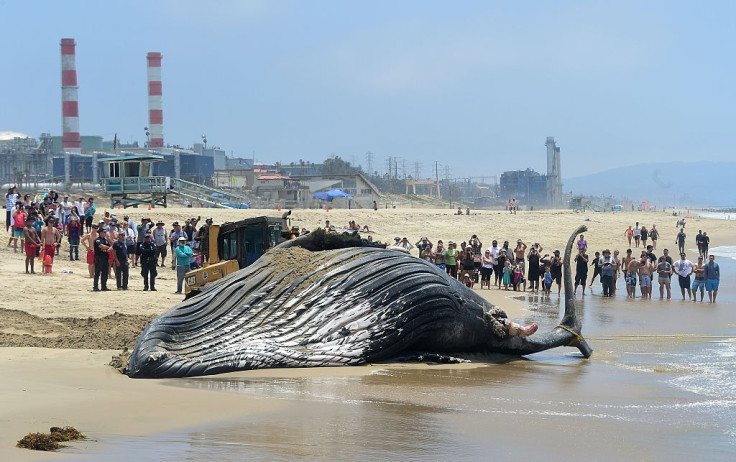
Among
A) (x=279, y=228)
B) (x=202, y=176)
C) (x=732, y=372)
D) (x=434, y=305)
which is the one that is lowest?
(x=732, y=372)

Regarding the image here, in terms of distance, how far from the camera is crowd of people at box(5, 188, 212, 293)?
20797 mm

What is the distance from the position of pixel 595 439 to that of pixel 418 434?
151 cm

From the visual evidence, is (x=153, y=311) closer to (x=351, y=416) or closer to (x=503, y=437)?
(x=351, y=416)

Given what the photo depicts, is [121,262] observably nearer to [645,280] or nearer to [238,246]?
[238,246]

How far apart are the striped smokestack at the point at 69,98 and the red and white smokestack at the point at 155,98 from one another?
10.0 metres

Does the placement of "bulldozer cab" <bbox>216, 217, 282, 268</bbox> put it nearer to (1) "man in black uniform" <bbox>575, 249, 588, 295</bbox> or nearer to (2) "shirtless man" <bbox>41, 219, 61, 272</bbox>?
(2) "shirtless man" <bbox>41, 219, 61, 272</bbox>

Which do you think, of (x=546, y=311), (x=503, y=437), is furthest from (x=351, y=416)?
(x=546, y=311)

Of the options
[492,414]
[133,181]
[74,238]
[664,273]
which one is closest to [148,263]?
[74,238]

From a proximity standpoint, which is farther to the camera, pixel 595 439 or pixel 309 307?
pixel 309 307

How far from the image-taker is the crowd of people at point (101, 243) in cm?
2080

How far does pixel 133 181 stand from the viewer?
155 feet

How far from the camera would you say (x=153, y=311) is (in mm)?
17766

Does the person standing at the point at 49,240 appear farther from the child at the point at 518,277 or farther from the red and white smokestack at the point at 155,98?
the red and white smokestack at the point at 155,98

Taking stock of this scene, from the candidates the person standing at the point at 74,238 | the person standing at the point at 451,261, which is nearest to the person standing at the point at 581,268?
the person standing at the point at 451,261
